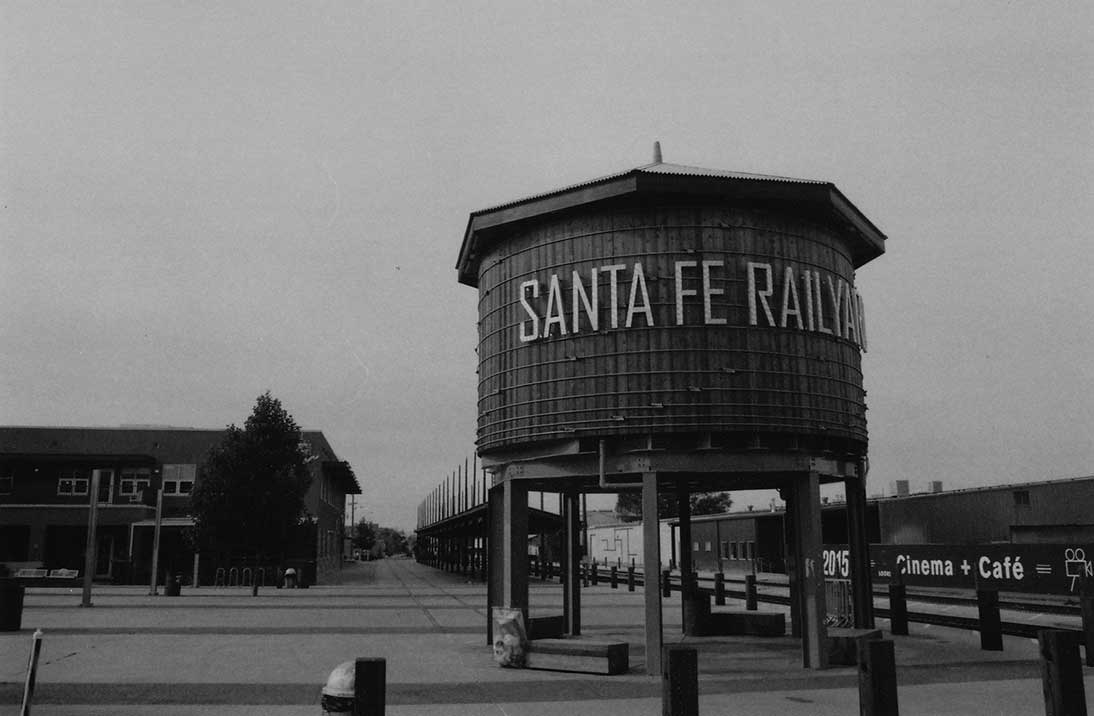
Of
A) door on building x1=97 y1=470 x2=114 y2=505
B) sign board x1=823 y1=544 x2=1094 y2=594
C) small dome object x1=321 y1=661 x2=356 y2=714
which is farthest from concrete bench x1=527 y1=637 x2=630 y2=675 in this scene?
door on building x1=97 y1=470 x2=114 y2=505

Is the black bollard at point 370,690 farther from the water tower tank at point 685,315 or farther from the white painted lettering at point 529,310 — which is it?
→ the white painted lettering at point 529,310

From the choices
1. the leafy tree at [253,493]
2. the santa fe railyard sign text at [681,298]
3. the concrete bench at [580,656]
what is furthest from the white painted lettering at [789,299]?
the leafy tree at [253,493]

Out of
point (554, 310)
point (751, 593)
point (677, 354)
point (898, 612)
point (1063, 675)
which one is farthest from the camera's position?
point (751, 593)

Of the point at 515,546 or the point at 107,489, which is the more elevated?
the point at 107,489

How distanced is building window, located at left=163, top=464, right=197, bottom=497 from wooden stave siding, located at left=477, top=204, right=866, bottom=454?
42.1m

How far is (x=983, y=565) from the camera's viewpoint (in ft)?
109

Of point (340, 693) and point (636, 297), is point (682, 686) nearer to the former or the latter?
point (340, 693)

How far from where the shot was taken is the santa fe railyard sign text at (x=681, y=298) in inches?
609

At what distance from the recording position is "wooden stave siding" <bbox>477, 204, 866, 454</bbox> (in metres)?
15.3

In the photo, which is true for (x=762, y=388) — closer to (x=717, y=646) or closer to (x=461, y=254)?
(x=717, y=646)

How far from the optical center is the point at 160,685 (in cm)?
1331

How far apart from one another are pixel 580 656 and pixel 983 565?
2417cm

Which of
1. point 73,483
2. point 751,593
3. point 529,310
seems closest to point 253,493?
point 73,483

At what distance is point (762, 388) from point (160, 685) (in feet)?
33.2
